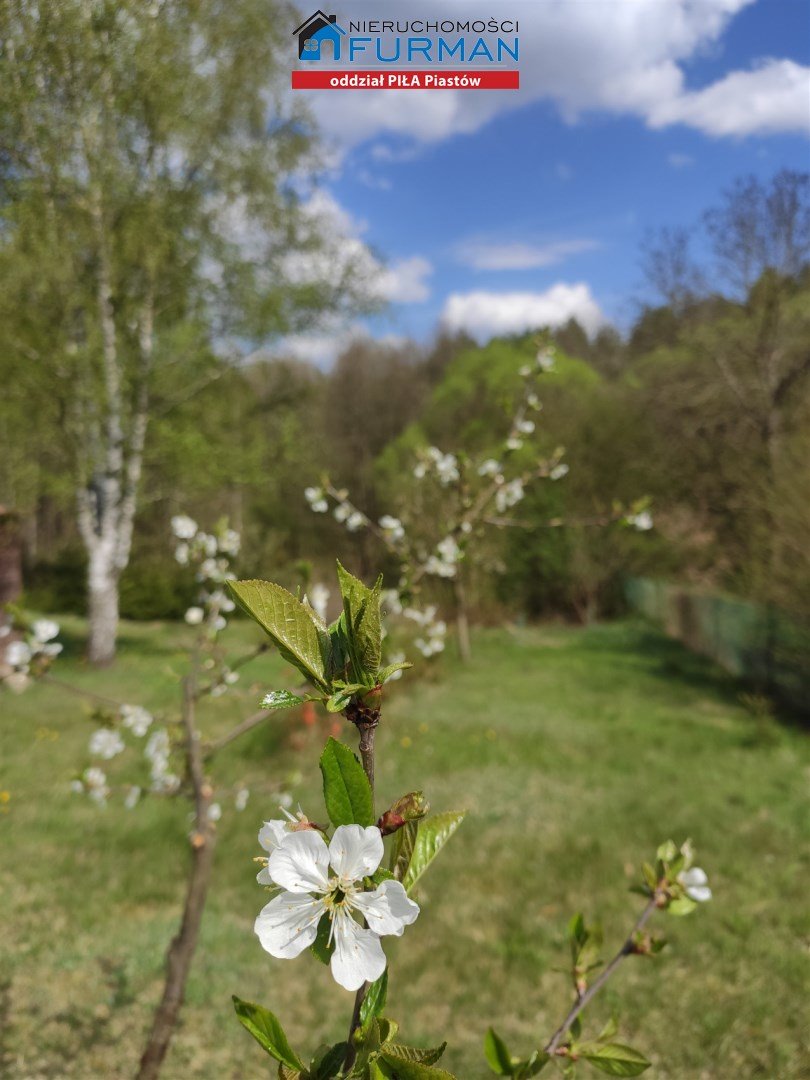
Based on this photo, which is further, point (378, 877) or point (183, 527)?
point (183, 527)

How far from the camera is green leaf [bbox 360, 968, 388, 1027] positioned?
655 millimetres

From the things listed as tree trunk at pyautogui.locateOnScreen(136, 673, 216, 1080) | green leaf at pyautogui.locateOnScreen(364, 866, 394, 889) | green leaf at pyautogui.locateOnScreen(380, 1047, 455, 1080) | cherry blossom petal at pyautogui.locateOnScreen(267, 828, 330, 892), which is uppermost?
cherry blossom petal at pyautogui.locateOnScreen(267, 828, 330, 892)

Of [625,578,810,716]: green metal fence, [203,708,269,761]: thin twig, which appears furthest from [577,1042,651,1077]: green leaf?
[625,578,810,716]: green metal fence

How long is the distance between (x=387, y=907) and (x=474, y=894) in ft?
12.8

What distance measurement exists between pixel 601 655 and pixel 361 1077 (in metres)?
11.0

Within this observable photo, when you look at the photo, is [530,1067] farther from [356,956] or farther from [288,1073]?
[356,956]

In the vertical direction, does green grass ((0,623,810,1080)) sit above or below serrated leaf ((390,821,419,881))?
below

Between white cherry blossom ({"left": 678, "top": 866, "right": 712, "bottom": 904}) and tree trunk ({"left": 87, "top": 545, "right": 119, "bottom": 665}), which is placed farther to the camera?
tree trunk ({"left": 87, "top": 545, "right": 119, "bottom": 665})

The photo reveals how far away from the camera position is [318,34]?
13.3 ft

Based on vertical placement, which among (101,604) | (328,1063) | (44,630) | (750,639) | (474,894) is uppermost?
(44,630)

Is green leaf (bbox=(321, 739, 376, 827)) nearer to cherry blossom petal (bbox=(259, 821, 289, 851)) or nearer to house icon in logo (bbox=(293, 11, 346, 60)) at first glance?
cherry blossom petal (bbox=(259, 821, 289, 851))

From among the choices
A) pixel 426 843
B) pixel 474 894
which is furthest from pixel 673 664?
pixel 426 843

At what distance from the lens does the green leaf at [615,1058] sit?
0.92 meters

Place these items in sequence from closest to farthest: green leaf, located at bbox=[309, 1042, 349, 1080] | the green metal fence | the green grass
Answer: green leaf, located at bbox=[309, 1042, 349, 1080]
the green grass
the green metal fence
